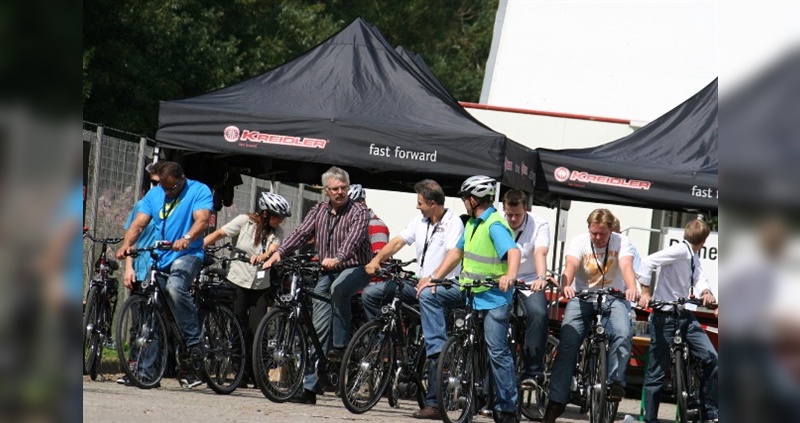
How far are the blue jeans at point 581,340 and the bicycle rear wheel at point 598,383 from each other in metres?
0.10

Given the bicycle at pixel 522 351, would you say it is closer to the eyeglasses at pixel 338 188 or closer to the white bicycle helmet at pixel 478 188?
the white bicycle helmet at pixel 478 188

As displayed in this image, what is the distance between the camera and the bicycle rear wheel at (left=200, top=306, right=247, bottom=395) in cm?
1095

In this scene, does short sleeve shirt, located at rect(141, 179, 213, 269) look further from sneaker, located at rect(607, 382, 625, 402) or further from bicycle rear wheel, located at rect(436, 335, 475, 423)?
sneaker, located at rect(607, 382, 625, 402)

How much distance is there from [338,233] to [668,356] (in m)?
2.95

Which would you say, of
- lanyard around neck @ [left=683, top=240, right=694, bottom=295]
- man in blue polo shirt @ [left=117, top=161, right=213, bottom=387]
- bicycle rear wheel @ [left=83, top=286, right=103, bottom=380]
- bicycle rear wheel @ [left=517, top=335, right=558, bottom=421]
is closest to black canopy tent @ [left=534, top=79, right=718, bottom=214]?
lanyard around neck @ [left=683, top=240, right=694, bottom=295]

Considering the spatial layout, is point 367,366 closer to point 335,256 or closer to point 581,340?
point 335,256

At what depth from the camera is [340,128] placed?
11719 mm

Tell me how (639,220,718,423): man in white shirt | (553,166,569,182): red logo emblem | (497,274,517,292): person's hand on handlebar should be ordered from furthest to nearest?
(553,166,569,182): red logo emblem, (639,220,718,423): man in white shirt, (497,274,517,292): person's hand on handlebar

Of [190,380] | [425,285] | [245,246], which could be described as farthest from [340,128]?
[190,380]

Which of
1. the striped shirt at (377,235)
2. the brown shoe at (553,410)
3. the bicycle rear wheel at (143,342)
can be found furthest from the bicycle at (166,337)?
the brown shoe at (553,410)

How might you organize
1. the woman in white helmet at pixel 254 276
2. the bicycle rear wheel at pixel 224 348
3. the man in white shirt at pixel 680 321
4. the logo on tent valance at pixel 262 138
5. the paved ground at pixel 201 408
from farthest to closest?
1. the woman in white helmet at pixel 254 276
2. the logo on tent valance at pixel 262 138
3. the bicycle rear wheel at pixel 224 348
4. the man in white shirt at pixel 680 321
5. the paved ground at pixel 201 408

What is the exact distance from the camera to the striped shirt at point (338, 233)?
1082cm

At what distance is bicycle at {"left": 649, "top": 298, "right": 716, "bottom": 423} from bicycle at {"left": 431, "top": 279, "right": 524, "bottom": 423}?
1496 millimetres

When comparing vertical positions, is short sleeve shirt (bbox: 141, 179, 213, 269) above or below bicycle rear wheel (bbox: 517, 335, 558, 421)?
above
